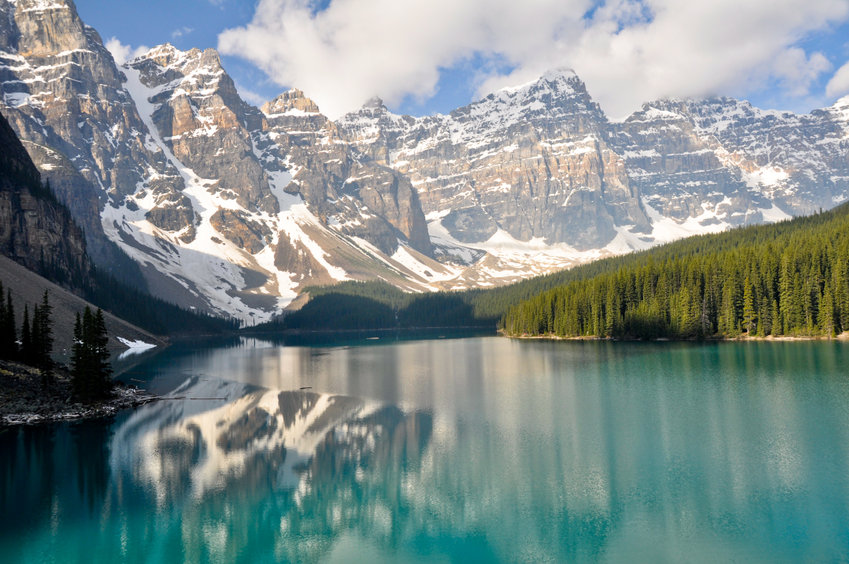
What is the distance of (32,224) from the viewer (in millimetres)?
150125

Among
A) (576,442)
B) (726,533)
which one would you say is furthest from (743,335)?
(726,533)

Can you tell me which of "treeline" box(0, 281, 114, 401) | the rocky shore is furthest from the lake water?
"treeline" box(0, 281, 114, 401)

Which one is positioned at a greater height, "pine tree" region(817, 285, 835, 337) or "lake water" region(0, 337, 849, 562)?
"pine tree" region(817, 285, 835, 337)

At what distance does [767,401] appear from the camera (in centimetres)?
4553

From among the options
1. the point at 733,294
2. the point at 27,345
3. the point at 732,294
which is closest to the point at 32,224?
the point at 27,345

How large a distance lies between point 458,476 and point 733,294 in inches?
3287

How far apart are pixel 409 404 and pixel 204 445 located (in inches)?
717

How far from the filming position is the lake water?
2350 cm

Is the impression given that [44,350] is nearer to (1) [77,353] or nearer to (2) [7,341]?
(2) [7,341]

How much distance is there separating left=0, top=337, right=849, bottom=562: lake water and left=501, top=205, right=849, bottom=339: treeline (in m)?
38.9

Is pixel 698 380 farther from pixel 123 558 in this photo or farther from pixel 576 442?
pixel 123 558

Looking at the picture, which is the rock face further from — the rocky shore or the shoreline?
the shoreline

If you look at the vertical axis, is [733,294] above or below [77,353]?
above

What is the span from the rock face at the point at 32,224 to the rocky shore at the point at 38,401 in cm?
9838
